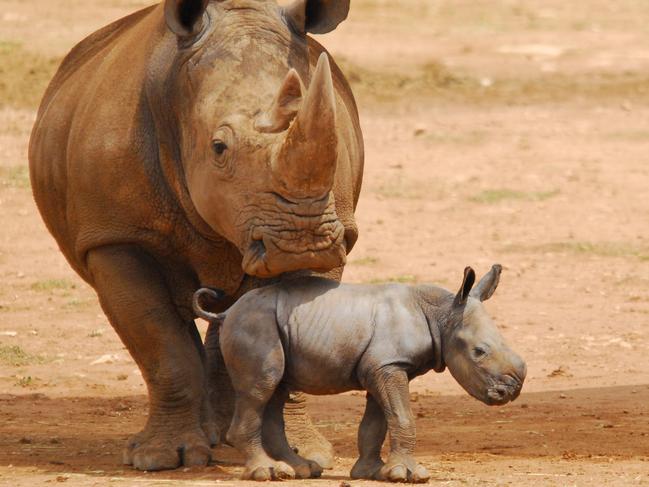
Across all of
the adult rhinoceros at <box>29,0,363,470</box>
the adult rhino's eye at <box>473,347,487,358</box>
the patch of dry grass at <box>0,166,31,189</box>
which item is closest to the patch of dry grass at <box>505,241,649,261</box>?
the patch of dry grass at <box>0,166,31,189</box>

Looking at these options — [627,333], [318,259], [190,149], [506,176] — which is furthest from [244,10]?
[506,176]

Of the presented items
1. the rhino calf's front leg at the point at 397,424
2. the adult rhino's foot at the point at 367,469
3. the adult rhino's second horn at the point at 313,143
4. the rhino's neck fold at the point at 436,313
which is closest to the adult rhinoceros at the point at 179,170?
the adult rhino's second horn at the point at 313,143

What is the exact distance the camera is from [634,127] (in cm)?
1969

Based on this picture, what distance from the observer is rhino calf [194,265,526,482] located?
731 cm

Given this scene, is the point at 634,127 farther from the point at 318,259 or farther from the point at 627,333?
the point at 318,259

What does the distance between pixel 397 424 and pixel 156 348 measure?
4.71 feet

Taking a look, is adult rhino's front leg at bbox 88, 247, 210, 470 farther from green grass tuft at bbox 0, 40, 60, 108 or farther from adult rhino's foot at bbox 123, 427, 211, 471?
green grass tuft at bbox 0, 40, 60, 108

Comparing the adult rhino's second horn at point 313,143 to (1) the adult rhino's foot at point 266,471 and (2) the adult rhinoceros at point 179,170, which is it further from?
(1) the adult rhino's foot at point 266,471

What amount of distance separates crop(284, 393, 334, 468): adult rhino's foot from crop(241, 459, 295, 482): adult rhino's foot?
29.7 inches

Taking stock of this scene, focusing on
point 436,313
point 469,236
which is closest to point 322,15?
point 436,313

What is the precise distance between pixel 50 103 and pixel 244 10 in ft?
6.07

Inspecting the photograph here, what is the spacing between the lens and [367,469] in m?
7.41

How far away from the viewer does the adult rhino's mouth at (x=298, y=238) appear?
7.26 meters

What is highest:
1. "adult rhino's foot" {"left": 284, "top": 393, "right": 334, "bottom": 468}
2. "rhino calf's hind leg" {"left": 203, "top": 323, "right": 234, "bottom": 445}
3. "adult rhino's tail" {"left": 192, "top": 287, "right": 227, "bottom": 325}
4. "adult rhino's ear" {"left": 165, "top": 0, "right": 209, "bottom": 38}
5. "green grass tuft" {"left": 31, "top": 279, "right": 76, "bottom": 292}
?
"adult rhino's ear" {"left": 165, "top": 0, "right": 209, "bottom": 38}
